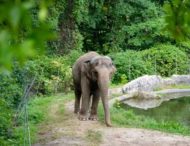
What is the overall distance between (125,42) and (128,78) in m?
6.28

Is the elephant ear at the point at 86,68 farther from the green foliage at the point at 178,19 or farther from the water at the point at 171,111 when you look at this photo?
the green foliage at the point at 178,19

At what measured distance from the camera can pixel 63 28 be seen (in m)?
24.0

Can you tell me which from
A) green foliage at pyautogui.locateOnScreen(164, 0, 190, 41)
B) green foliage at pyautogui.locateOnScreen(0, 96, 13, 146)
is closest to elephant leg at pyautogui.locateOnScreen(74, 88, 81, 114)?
green foliage at pyautogui.locateOnScreen(0, 96, 13, 146)

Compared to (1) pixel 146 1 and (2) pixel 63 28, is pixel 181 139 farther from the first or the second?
(1) pixel 146 1

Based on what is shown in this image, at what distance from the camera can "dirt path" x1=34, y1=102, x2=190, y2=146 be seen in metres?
9.80

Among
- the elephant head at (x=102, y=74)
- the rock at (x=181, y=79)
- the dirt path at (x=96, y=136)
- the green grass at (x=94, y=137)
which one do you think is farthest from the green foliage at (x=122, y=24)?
the green grass at (x=94, y=137)

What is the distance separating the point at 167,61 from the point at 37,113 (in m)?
11.1

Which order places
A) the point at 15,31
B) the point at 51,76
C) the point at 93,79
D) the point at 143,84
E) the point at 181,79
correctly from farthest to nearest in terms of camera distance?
the point at 181,79 < the point at 143,84 < the point at 51,76 < the point at 93,79 < the point at 15,31

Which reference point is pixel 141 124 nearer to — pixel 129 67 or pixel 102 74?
pixel 102 74

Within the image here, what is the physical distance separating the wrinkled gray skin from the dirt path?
13.1 inches

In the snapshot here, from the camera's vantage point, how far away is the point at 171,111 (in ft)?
52.4

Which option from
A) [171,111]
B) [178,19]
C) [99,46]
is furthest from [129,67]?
[178,19]

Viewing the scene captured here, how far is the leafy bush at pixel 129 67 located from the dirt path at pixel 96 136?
9.42 meters

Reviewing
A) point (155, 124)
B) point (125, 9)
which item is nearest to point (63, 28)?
point (125, 9)
